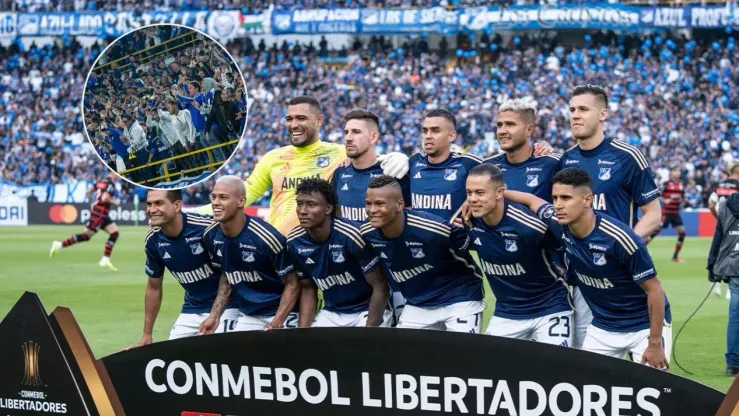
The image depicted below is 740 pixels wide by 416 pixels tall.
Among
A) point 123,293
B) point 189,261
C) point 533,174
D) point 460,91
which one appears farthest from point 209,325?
point 460,91

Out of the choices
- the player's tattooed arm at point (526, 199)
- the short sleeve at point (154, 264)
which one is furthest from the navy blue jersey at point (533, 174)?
the short sleeve at point (154, 264)

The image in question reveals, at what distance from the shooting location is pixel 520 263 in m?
6.64

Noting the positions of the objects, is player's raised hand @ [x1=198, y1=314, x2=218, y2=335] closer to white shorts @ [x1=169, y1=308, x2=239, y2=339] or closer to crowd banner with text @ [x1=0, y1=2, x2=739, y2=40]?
white shorts @ [x1=169, y1=308, x2=239, y2=339]

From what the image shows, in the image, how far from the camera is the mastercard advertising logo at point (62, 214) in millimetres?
35000

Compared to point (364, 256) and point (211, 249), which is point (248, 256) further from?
point (364, 256)

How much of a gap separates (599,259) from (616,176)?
920mm

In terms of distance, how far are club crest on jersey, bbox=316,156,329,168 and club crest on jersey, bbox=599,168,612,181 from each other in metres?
2.22

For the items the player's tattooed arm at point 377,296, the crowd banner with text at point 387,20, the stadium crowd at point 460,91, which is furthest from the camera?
the crowd banner with text at point 387,20

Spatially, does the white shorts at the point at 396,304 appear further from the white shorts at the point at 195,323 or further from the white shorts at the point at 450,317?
the white shorts at the point at 195,323

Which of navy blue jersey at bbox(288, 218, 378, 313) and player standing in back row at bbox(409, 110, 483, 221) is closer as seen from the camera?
navy blue jersey at bbox(288, 218, 378, 313)

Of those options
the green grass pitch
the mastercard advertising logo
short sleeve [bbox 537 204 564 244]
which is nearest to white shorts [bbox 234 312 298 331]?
short sleeve [bbox 537 204 564 244]

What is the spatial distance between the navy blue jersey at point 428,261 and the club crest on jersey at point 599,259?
3.25ft

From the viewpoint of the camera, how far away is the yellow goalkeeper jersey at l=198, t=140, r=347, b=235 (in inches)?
314

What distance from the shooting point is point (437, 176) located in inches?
283
